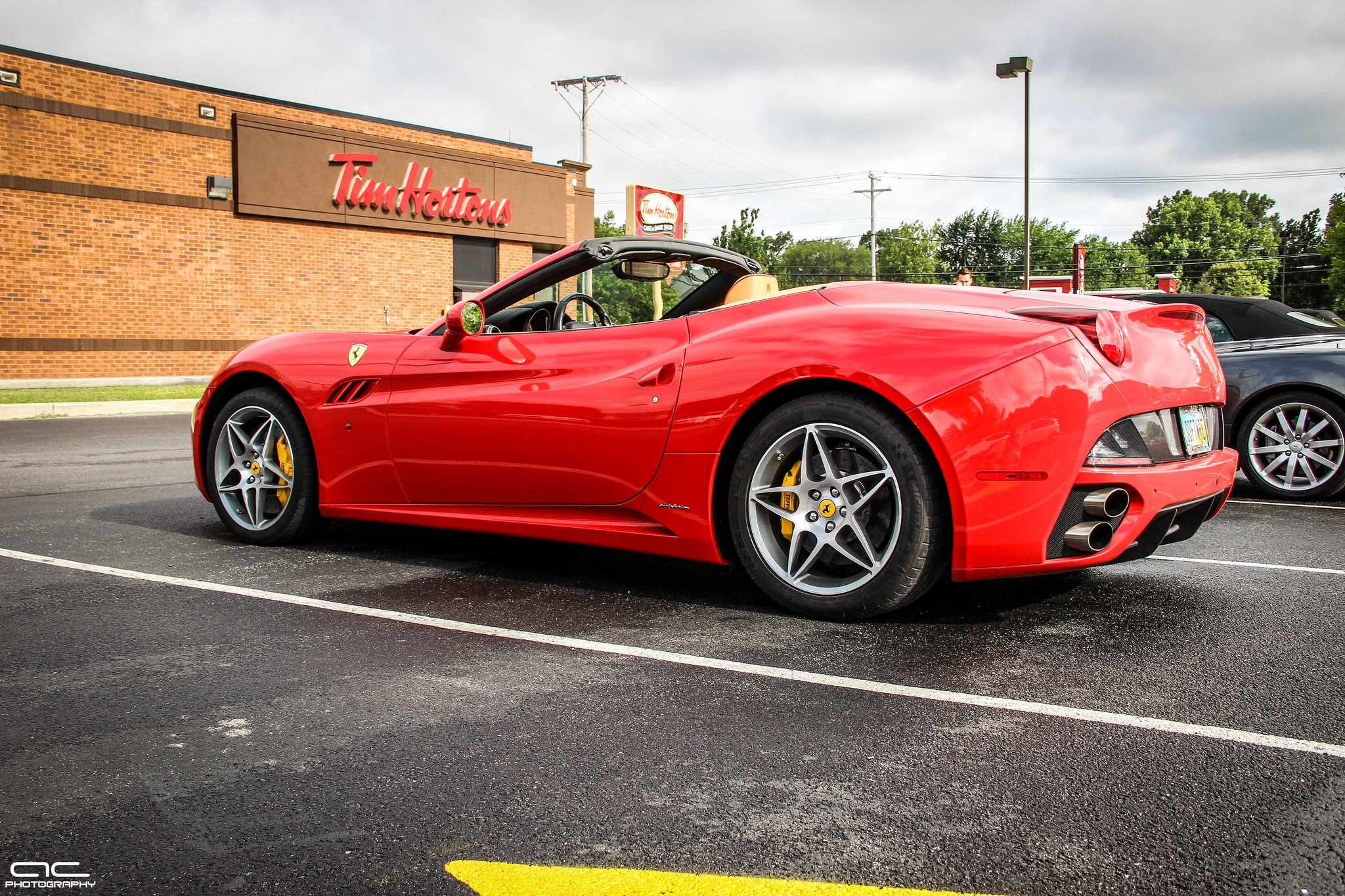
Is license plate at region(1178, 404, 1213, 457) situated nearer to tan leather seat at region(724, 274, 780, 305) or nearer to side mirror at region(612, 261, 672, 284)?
tan leather seat at region(724, 274, 780, 305)

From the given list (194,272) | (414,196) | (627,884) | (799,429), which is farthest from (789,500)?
(414,196)

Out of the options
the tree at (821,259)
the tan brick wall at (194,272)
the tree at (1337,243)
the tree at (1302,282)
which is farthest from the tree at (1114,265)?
the tan brick wall at (194,272)

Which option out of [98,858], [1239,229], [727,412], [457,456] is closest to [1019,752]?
[727,412]

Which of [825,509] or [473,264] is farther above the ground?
[473,264]

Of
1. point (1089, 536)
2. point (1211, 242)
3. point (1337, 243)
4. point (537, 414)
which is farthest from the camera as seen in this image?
point (1211, 242)

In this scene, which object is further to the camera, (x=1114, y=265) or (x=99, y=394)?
(x=1114, y=265)

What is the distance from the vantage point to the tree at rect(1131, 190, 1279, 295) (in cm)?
8906

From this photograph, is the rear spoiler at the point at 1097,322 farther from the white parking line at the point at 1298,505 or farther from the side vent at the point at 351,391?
the white parking line at the point at 1298,505

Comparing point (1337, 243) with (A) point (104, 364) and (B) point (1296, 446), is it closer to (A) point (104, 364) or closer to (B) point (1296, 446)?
(B) point (1296, 446)

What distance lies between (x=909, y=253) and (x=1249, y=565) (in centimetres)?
10136

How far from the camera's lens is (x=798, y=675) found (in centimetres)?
301

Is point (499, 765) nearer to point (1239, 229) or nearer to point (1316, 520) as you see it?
point (1316, 520)

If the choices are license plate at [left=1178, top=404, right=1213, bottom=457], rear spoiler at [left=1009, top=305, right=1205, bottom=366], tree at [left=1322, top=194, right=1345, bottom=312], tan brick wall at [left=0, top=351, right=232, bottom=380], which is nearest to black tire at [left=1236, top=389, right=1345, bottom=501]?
license plate at [left=1178, top=404, right=1213, bottom=457]

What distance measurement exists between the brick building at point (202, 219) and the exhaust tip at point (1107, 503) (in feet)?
70.8
